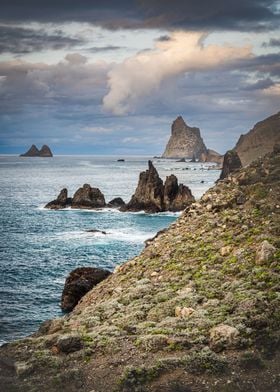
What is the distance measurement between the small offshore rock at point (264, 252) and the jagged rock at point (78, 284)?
17.3 metres

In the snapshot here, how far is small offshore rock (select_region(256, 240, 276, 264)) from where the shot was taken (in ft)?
81.9

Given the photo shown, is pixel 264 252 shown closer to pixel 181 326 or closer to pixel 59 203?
pixel 181 326

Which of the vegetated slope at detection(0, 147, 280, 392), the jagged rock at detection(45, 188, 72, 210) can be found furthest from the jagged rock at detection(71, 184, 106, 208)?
the vegetated slope at detection(0, 147, 280, 392)

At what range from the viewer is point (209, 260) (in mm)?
27594

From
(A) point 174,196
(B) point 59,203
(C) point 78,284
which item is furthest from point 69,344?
(B) point 59,203

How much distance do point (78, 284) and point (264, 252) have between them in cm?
1851

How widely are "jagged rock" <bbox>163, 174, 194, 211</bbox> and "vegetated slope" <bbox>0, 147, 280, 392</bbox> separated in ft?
254

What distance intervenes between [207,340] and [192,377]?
2409 mm

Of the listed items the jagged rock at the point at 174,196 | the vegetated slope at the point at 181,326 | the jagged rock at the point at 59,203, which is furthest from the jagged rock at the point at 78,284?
the jagged rock at the point at 59,203

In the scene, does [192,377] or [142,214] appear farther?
[142,214]

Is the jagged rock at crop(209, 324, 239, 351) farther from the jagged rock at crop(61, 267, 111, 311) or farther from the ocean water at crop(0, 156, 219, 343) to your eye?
the jagged rock at crop(61, 267, 111, 311)

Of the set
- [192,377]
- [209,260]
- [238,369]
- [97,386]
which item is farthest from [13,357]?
[209,260]

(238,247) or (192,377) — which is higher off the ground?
(238,247)

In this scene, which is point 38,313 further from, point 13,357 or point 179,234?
point 13,357
